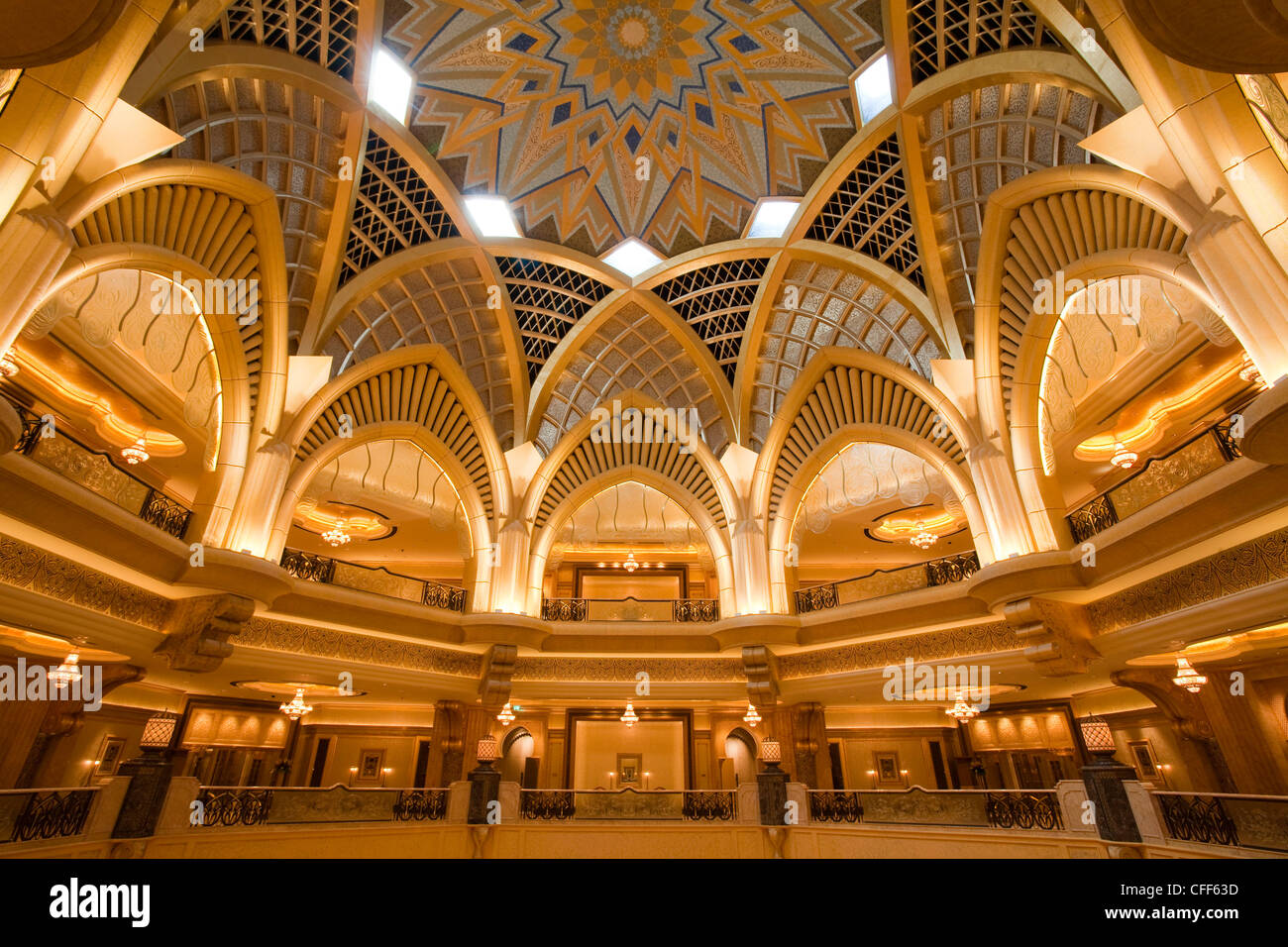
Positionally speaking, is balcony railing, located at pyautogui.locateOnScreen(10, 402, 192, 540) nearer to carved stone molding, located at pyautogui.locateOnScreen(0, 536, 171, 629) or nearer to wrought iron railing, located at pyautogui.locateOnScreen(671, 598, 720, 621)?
carved stone molding, located at pyautogui.locateOnScreen(0, 536, 171, 629)

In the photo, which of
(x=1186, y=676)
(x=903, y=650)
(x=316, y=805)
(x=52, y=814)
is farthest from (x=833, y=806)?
(x=52, y=814)

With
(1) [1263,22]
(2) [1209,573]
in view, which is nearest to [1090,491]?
(2) [1209,573]

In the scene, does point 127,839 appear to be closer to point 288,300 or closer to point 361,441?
point 361,441

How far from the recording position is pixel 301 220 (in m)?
10.8

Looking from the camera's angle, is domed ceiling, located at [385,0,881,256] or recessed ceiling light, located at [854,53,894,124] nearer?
recessed ceiling light, located at [854,53,894,124]

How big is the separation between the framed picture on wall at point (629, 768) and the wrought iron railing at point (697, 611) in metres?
4.67

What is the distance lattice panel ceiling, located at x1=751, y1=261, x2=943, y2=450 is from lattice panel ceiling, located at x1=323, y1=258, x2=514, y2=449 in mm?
5900

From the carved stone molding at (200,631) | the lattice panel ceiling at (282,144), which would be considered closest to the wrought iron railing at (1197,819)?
the carved stone molding at (200,631)

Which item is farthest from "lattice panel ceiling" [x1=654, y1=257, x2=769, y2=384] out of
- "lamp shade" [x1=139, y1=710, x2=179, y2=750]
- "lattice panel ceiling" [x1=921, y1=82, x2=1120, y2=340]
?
"lamp shade" [x1=139, y1=710, x2=179, y2=750]

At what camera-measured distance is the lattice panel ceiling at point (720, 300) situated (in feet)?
45.2

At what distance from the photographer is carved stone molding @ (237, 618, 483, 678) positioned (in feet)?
34.7

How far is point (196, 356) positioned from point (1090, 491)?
1731 centimetres

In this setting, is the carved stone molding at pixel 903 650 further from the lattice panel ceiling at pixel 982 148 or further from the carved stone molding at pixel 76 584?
the carved stone molding at pixel 76 584

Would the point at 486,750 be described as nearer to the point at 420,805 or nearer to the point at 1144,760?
the point at 420,805
